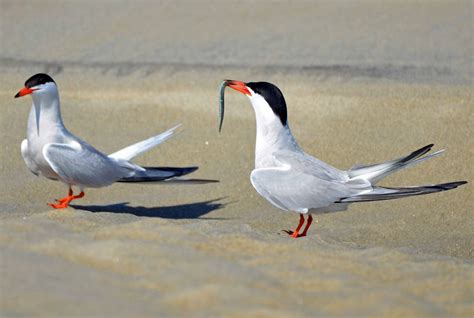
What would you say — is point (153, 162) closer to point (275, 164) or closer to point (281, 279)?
point (275, 164)

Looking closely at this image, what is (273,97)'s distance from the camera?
499 cm

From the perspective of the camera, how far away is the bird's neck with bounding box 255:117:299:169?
16.4 feet

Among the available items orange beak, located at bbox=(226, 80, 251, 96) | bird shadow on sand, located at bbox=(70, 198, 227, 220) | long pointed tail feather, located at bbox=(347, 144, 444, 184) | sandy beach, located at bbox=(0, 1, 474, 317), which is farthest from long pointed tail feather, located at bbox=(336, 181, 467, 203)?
bird shadow on sand, located at bbox=(70, 198, 227, 220)

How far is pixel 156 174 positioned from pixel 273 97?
2.83ft

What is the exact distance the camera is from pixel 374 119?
6.72 metres

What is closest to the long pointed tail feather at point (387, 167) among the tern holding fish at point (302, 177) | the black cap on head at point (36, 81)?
the tern holding fish at point (302, 177)

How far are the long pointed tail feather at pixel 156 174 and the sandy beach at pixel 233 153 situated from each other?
274mm

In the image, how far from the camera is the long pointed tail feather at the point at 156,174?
213 inches

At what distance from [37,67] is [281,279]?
17.0 feet

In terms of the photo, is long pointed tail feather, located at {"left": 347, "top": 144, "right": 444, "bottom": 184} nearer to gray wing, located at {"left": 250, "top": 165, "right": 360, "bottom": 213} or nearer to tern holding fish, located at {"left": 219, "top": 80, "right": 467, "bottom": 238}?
tern holding fish, located at {"left": 219, "top": 80, "right": 467, "bottom": 238}

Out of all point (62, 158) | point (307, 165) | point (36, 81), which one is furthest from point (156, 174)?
point (307, 165)

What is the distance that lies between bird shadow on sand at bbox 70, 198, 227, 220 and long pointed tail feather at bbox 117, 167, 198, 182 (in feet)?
1.09

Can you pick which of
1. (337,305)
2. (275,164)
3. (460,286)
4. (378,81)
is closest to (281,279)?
(337,305)

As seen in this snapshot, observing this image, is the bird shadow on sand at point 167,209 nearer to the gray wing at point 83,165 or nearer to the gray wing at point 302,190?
the gray wing at point 83,165
